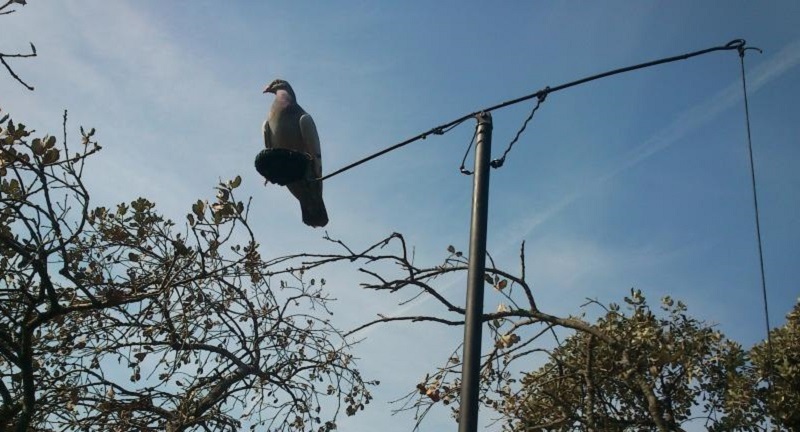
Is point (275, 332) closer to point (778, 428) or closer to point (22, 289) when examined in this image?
point (22, 289)

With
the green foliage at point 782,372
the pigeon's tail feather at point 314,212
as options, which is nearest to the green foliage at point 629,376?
the green foliage at point 782,372

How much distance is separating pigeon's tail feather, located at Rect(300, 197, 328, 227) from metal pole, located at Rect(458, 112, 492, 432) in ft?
10.1

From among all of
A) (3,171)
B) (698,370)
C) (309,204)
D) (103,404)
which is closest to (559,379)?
(698,370)

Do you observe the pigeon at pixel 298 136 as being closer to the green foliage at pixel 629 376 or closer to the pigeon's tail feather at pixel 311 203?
the pigeon's tail feather at pixel 311 203

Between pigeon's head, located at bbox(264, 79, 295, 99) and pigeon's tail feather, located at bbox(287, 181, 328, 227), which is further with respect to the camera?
pigeon's head, located at bbox(264, 79, 295, 99)

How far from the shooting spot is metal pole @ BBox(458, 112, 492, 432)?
7.02ft

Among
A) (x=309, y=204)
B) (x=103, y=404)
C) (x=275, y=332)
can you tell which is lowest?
(x=103, y=404)

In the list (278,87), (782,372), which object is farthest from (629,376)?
(278,87)

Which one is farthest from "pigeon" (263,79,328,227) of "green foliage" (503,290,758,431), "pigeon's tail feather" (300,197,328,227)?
"green foliage" (503,290,758,431)

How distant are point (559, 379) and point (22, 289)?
3.33 meters

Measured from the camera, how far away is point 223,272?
4551 millimetres

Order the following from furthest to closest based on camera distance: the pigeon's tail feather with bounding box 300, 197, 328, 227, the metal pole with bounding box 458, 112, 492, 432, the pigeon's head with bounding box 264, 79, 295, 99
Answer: the pigeon's head with bounding box 264, 79, 295, 99, the pigeon's tail feather with bounding box 300, 197, 328, 227, the metal pole with bounding box 458, 112, 492, 432

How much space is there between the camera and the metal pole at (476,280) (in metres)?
2.14

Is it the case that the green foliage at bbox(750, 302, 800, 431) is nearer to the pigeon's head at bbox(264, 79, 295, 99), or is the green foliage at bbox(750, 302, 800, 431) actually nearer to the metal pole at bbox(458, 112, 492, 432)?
the metal pole at bbox(458, 112, 492, 432)
